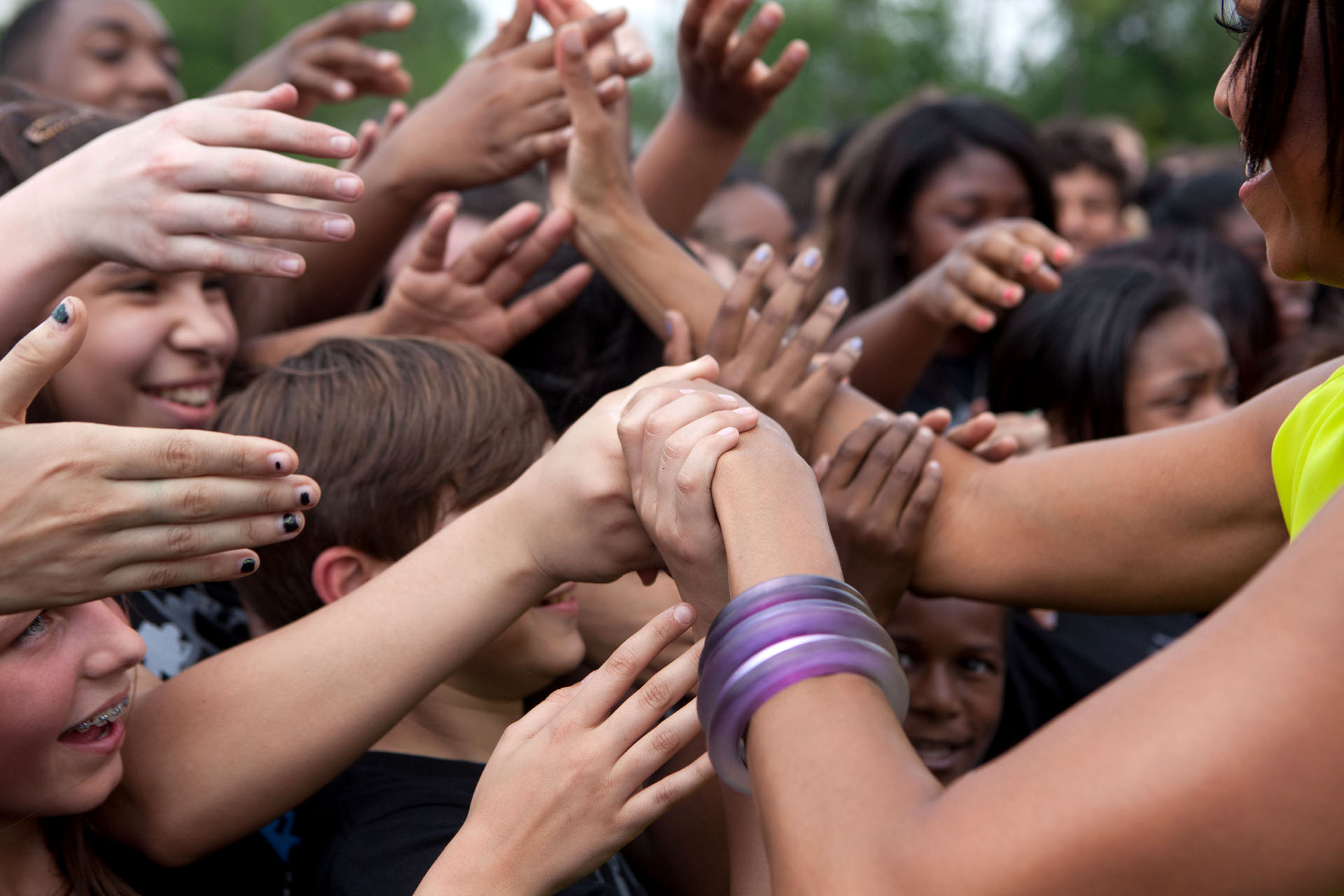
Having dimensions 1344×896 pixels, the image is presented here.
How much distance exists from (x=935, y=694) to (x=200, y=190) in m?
1.53

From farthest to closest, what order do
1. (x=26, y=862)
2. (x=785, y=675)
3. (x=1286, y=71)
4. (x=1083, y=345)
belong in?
(x=1083, y=345)
(x=26, y=862)
(x=1286, y=71)
(x=785, y=675)

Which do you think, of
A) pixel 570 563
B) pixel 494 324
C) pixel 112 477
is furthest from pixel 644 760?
pixel 494 324

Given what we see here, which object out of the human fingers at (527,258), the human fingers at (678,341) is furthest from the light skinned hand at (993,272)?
the human fingers at (527,258)

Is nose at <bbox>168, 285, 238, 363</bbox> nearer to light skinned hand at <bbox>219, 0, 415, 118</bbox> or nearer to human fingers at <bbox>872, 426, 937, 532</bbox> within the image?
light skinned hand at <bbox>219, 0, 415, 118</bbox>

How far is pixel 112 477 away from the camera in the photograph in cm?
120

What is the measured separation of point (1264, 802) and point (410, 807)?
42.8 inches

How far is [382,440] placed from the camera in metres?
1.79

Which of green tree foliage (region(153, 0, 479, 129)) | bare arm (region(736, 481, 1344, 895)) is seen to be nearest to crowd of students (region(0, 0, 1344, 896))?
bare arm (region(736, 481, 1344, 895))

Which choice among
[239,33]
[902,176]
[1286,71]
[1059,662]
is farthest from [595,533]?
[239,33]

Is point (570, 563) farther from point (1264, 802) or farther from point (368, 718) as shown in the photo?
point (1264, 802)

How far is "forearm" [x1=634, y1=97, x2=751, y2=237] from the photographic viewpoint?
2.62m

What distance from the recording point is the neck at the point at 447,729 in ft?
5.85

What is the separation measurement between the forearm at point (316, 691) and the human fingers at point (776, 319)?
576mm

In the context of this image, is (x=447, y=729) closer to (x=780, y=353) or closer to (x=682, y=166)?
(x=780, y=353)
